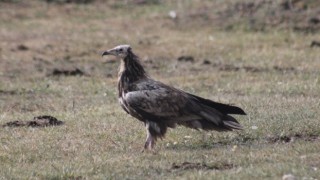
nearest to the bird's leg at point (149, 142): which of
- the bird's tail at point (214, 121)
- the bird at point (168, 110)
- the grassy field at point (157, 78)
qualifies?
the bird at point (168, 110)

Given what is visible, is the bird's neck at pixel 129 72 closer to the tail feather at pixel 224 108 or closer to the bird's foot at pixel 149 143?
the bird's foot at pixel 149 143

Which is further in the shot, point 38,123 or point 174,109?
point 38,123

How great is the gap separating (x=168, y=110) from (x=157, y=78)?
8173mm

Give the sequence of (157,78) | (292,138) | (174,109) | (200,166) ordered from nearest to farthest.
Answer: (200,166) → (174,109) → (292,138) → (157,78)

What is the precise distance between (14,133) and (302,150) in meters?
4.27

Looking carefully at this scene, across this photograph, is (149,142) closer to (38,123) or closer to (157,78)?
(38,123)

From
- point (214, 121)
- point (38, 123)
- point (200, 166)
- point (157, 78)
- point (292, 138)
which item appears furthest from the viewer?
point (157, 78)

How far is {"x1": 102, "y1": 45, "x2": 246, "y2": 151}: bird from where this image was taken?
1076 cm

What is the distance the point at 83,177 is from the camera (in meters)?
9.38

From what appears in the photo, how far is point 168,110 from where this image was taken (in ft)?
35.6

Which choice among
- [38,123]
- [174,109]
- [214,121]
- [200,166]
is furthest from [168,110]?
[38,123]

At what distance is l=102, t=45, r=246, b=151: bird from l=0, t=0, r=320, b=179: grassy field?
0.28 m

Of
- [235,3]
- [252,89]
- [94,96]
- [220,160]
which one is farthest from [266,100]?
[235,3]

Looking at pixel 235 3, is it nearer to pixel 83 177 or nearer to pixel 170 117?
pixel 170 117
